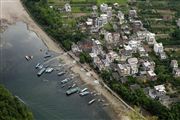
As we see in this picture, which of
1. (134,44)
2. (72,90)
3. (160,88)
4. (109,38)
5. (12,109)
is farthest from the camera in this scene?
(109,38)

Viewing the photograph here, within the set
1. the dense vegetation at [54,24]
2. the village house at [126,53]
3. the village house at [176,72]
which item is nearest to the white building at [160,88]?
the village house at [176,72]

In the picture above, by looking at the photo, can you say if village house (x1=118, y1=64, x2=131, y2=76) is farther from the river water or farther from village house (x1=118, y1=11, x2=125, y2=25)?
village house (x1=118, y1=11, x2=125, y2=25)

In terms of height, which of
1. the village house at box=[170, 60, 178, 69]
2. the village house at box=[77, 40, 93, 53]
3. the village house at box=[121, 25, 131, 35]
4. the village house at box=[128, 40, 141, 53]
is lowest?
the village house at box=[170, 60, 178, 69]

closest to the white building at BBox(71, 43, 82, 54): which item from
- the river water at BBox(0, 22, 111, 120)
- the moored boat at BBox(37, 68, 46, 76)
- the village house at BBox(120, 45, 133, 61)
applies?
the river water at BBox(0, 22, 111, 120)

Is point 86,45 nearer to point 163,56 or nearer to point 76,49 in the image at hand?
point 76,49

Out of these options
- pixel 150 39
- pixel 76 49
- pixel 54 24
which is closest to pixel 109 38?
pixel 76 49

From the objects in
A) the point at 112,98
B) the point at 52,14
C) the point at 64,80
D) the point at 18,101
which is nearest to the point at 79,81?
the point at 64,80
